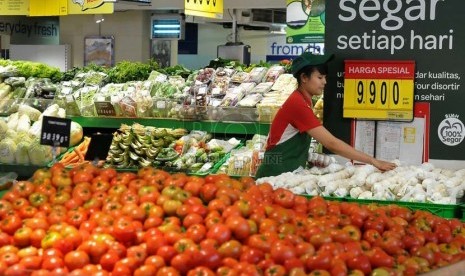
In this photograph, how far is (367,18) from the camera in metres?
5.52

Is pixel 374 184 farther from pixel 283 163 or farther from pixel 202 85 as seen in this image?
pixel 202 85

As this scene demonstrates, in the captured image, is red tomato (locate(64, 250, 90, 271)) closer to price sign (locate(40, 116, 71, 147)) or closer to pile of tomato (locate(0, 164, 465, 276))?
pile of tomato (locate(0, 164, 465, 276))

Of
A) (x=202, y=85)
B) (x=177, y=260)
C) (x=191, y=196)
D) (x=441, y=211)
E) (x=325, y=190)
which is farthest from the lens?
(x=202, y=85)

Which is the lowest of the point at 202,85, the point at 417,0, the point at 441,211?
the point at 441,211

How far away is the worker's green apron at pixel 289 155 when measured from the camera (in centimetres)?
563

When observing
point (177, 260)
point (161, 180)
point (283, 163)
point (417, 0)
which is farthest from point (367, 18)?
point (177, 260)

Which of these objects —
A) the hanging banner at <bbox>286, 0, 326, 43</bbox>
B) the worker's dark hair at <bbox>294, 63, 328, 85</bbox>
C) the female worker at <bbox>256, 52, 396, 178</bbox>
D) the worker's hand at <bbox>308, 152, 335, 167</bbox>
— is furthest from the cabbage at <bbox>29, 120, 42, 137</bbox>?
the hanging banner at <bbox>286, 0, 326, 43</bbox>

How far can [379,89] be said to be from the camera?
214 inches

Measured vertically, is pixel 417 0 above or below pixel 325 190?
above

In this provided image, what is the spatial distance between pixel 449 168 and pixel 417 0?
46.9 inches

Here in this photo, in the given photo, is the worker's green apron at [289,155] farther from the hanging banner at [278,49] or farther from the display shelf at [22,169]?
the hanging banner at [278,49]

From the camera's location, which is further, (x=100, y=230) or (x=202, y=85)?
(x=202, y=85)

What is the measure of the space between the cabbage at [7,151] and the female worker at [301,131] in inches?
91.3

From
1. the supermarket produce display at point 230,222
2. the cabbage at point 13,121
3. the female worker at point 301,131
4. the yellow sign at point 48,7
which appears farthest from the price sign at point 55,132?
the yellow sign at point 48,7
